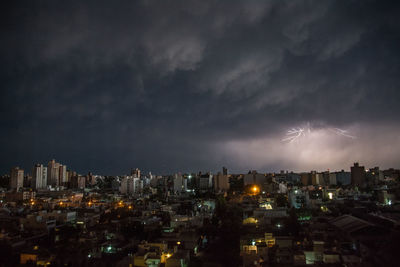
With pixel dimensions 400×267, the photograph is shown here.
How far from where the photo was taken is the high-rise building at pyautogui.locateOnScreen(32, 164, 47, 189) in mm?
26359

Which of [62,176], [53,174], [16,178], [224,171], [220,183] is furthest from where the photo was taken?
[224,171]

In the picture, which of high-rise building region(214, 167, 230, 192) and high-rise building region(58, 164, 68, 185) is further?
high-rise building region(58, 164, 68, 185)

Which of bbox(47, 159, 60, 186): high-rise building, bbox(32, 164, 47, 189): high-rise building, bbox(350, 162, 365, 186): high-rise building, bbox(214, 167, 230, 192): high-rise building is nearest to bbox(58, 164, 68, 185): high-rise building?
bbox(47, 159, 60, 186): high-rise building

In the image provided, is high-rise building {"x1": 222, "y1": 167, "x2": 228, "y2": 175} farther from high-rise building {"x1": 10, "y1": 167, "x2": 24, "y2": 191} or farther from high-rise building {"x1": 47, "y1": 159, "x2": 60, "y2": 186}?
high-rise building {"x1": 10, "y1": 167, "x2": 24, "y2": 191}

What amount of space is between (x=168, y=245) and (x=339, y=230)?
481cm

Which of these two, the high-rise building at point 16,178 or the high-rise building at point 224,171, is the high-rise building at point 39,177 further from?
the high-rise building at point 224,171

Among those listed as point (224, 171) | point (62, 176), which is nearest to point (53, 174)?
point (62, 176)

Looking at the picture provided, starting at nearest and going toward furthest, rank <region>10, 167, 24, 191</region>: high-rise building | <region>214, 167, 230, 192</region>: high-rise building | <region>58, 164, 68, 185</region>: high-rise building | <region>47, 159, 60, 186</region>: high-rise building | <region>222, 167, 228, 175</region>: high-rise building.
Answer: <region>10, 167, 24, 191</region>: high-rise building
<region>214, 167, 230, 192</region>: high-rise building
<region>47, 159, 60, 186</region>: high-rise building
<region>58, 164, 68, 185</region>: high-rise building
<region>222, 167, 228, 175</region>: high-rise building

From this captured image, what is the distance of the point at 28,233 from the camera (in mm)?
9570

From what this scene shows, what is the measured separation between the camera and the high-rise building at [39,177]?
1038 inches

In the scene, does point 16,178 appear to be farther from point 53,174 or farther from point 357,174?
point 357,174

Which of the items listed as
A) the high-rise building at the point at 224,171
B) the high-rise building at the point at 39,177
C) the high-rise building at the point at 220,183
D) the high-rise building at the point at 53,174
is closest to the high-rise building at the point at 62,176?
the high-rise building at the point at 53,174

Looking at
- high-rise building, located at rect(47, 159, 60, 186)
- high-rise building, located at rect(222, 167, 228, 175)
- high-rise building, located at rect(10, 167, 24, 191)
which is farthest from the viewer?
high-rise building, located at rect(222, 167, 228, 175)

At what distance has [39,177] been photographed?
88.2 ft
